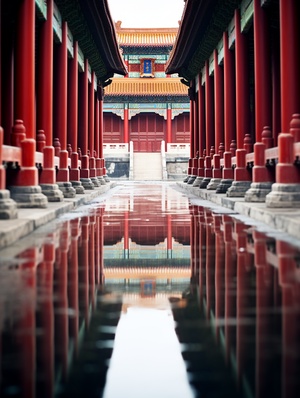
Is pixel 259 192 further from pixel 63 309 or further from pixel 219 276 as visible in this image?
pixel 63 309

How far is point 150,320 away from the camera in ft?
9.59

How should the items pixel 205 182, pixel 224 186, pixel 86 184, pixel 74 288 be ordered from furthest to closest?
pixel 205 182
pixel 86 184
pixel 224 186
pixel 74 288

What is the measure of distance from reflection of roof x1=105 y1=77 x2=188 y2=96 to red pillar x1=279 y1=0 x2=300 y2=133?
116 feet

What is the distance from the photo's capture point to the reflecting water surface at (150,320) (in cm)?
199

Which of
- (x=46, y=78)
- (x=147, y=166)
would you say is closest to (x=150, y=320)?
(x=46, y=78)

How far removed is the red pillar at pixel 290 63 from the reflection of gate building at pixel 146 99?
35318mm

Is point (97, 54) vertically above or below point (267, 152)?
above

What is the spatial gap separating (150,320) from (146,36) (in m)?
48.2

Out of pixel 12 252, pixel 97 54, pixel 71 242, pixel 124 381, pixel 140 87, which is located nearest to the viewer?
pixel 124 381

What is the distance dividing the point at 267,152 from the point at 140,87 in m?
35.7

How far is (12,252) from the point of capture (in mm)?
5484

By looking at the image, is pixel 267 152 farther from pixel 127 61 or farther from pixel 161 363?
pixel 127 61

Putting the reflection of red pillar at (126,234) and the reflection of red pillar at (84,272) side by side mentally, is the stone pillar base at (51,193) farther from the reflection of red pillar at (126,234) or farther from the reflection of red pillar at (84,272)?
the reflection of red pillar at (84,272)

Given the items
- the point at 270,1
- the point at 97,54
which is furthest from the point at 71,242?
the point at 97,54
